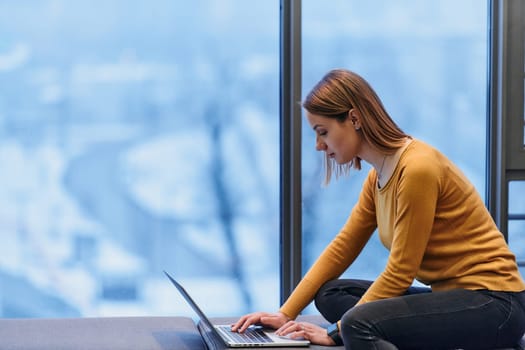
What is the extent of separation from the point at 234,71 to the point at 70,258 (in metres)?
0.97

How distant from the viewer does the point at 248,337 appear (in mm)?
1987

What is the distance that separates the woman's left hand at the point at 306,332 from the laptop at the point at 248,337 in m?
0.02

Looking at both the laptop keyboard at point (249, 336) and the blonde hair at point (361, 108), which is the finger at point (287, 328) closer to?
the laptop keyboard at point (249, 336)

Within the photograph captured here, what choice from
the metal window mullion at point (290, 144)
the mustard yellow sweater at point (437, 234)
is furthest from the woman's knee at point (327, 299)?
the metal window mullion at point (290, 144)

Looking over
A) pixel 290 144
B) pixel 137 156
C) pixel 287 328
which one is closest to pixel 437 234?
pixel 287 328

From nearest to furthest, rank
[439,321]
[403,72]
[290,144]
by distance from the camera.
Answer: [439,321]
[290,144]
[403,72]

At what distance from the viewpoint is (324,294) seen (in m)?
2.19

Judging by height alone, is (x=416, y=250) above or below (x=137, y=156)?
below

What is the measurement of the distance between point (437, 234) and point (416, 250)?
9cm

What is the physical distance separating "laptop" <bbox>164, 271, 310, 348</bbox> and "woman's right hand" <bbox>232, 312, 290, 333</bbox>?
2 centimetres

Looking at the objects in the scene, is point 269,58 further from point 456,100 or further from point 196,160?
point 456,100

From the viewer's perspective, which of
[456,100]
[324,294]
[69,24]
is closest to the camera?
[324,294]

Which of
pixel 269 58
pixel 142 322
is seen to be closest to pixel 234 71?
pixel 269 58

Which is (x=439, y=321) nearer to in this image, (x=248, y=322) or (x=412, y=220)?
(x=412, y=220)
